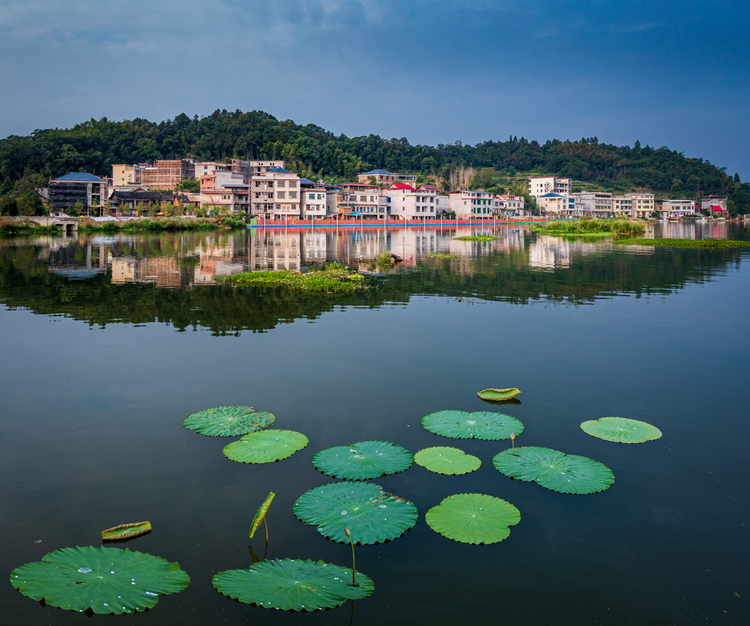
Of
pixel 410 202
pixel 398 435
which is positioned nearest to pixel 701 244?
pixel 398 435

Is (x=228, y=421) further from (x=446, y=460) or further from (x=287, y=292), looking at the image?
(x=287, y=292)

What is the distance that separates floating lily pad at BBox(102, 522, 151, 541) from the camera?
14.3ft

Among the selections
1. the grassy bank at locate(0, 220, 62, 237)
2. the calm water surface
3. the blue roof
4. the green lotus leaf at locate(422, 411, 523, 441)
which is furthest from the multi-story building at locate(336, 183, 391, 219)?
the green lotus leaf at locate(422, 411, 523, 441)

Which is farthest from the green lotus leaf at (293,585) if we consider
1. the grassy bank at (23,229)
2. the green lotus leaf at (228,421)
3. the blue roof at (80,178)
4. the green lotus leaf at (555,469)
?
the blue roof at (80,178)

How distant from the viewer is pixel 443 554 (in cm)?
A: 429

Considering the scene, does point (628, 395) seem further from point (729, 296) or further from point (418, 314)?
point (729, 296)

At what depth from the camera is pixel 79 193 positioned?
79562 mm

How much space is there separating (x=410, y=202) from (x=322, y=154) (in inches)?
1159

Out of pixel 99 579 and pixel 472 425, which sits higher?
pixel 472 425

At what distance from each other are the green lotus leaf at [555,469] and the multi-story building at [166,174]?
10182 cm

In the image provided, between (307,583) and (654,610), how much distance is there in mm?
2302

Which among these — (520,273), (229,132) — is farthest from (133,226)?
(229,132)

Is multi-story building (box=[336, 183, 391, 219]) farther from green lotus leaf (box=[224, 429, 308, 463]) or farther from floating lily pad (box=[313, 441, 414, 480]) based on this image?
floating lily pad (box=[313, 441, 414, 480])

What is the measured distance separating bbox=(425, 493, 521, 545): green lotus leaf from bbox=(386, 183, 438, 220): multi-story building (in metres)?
89.3
